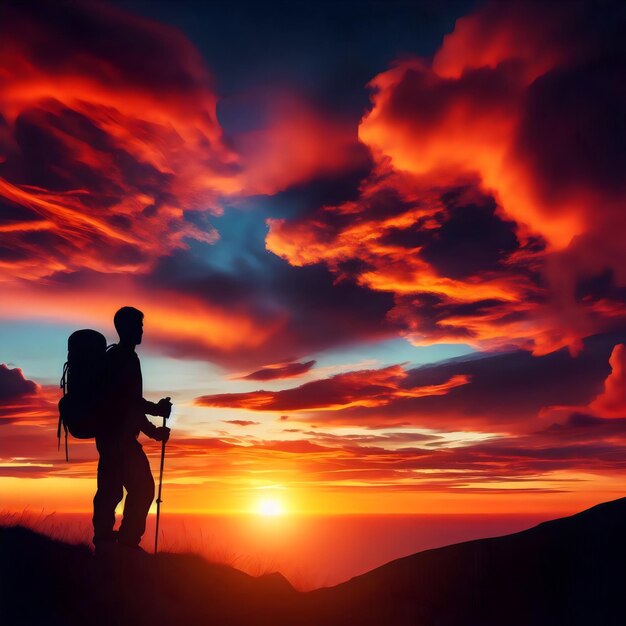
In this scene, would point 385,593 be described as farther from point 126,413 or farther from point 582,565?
point 126,413

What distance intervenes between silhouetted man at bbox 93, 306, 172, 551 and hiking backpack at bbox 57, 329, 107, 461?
0.14 m

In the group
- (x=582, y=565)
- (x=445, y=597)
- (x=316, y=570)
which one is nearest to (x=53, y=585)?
(x=316, y=570)

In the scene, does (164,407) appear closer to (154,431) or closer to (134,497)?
(154,431)

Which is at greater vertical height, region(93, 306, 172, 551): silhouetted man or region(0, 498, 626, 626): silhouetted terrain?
region(93, 306, 172, 551): silhouetted man

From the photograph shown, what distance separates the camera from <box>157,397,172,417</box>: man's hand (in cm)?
1159

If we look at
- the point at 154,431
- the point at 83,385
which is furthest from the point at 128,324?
the point at 154,431

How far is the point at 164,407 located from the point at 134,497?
151cm

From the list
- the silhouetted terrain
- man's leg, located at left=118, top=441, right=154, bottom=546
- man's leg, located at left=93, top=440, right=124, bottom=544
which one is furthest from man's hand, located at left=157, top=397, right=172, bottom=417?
the silhouetted terrain

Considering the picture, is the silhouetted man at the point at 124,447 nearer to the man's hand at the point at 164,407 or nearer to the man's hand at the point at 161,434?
the man's hand at the point at 164,407

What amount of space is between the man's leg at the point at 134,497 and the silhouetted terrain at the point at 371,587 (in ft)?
1.31

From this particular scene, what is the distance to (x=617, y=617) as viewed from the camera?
1024 cm

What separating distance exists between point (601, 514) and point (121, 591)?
787cm

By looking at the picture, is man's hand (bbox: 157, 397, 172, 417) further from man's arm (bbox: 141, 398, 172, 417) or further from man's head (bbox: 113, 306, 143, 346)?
man's head (bbox: 113, 306, 143, 346)

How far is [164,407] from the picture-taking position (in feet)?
38.2
